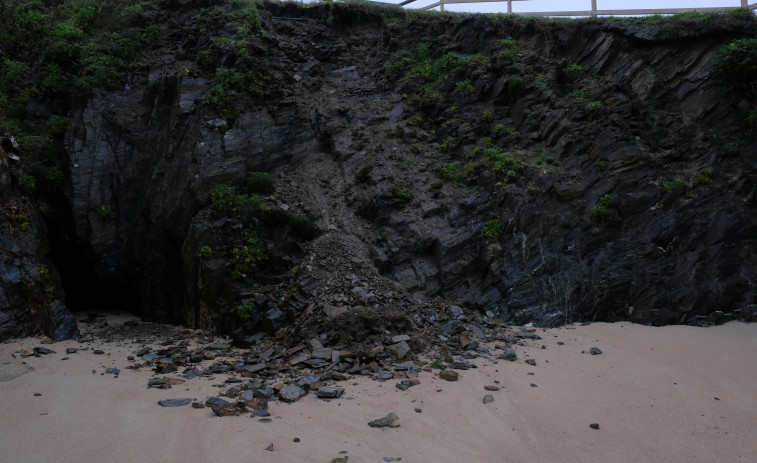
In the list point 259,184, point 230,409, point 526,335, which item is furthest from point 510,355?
point 259,184

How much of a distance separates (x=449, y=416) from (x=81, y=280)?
42.5 ft

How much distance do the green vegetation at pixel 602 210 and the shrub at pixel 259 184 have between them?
8496 millimetres

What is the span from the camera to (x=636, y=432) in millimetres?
5445

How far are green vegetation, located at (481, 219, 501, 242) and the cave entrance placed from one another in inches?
420

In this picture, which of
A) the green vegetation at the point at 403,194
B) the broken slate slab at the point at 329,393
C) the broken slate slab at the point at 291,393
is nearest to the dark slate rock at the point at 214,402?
the broken slate slab at the point at 291,393

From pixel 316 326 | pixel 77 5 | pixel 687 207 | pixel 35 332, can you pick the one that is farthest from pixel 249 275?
pixel 77 5

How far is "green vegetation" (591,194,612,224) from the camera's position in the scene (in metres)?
10.7

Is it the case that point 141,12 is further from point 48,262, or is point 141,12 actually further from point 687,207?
point 687,207

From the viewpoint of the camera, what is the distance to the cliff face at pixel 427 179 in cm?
1016

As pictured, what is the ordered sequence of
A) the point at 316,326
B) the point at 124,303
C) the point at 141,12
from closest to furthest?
the point at 316,326
the point at 124,303
the point at 141,12

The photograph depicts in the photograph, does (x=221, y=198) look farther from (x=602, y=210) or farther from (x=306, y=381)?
(x=602, y=210)

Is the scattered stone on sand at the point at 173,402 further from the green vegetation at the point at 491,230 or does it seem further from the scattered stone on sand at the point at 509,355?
the green vegetation at the point at 491,230

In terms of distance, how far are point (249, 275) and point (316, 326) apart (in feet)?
9.50

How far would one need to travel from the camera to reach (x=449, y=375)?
7.06 m
